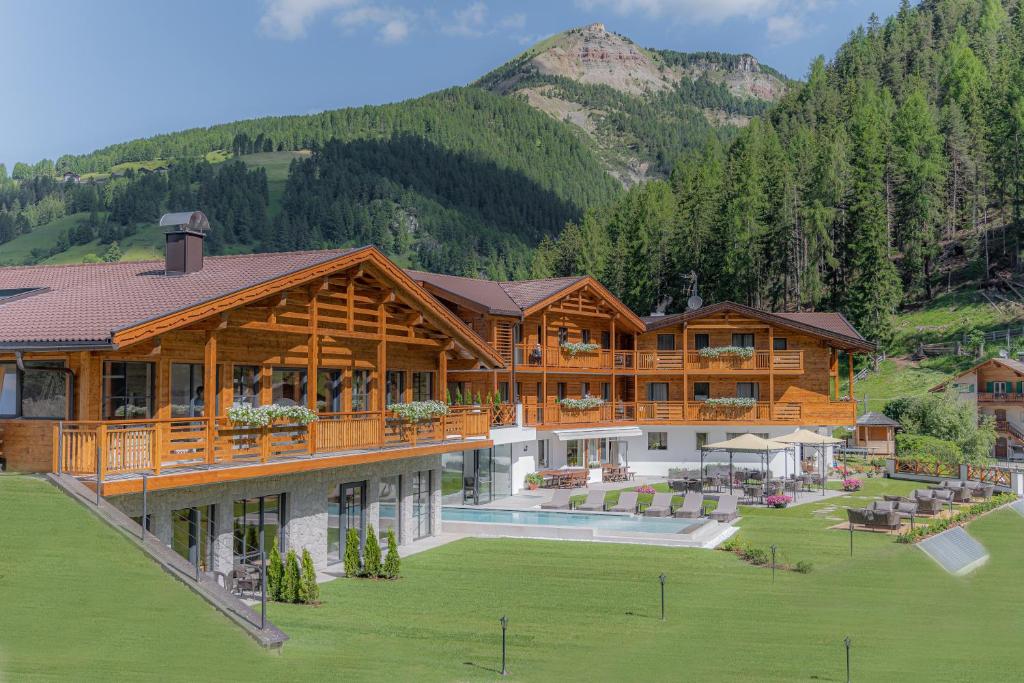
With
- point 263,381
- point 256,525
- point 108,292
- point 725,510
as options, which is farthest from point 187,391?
point 725,510

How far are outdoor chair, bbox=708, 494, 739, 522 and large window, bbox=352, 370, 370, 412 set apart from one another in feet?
34.6

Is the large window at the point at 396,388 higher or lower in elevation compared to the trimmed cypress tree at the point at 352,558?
higher

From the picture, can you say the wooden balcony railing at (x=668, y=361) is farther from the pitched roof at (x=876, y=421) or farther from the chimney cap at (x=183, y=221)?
the chimney cap at (x=183, y=221)

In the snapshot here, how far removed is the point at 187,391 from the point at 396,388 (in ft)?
27.8

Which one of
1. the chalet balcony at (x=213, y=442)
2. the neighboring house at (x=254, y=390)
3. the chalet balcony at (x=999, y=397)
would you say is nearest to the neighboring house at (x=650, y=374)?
the neighboring house at (x=254, y=390)

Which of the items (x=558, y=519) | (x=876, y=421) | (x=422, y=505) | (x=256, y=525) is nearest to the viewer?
(x=256, y=525)

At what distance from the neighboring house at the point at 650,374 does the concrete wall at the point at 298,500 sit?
14128 millimetres

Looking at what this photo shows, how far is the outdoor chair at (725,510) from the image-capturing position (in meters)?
28.4

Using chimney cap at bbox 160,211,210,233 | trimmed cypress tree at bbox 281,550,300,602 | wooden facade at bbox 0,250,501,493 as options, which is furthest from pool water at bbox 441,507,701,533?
chimney cap at bbox 160,211,210,233

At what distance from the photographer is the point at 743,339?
4519 centimetres

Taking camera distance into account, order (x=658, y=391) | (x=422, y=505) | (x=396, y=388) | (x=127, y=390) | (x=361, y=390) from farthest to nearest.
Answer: (x=658, y=391)
(x=396, y=388)
(x=422, y=505)
(x=361, y=390)
(x=127, y=390)

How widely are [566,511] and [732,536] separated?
5390 millimetres

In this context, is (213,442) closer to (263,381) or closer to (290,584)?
(290,584)

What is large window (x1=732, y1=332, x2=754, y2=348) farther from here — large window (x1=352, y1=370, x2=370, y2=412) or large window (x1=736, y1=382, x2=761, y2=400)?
large window (x1=352, y1=370, x2=370, y2=412)
